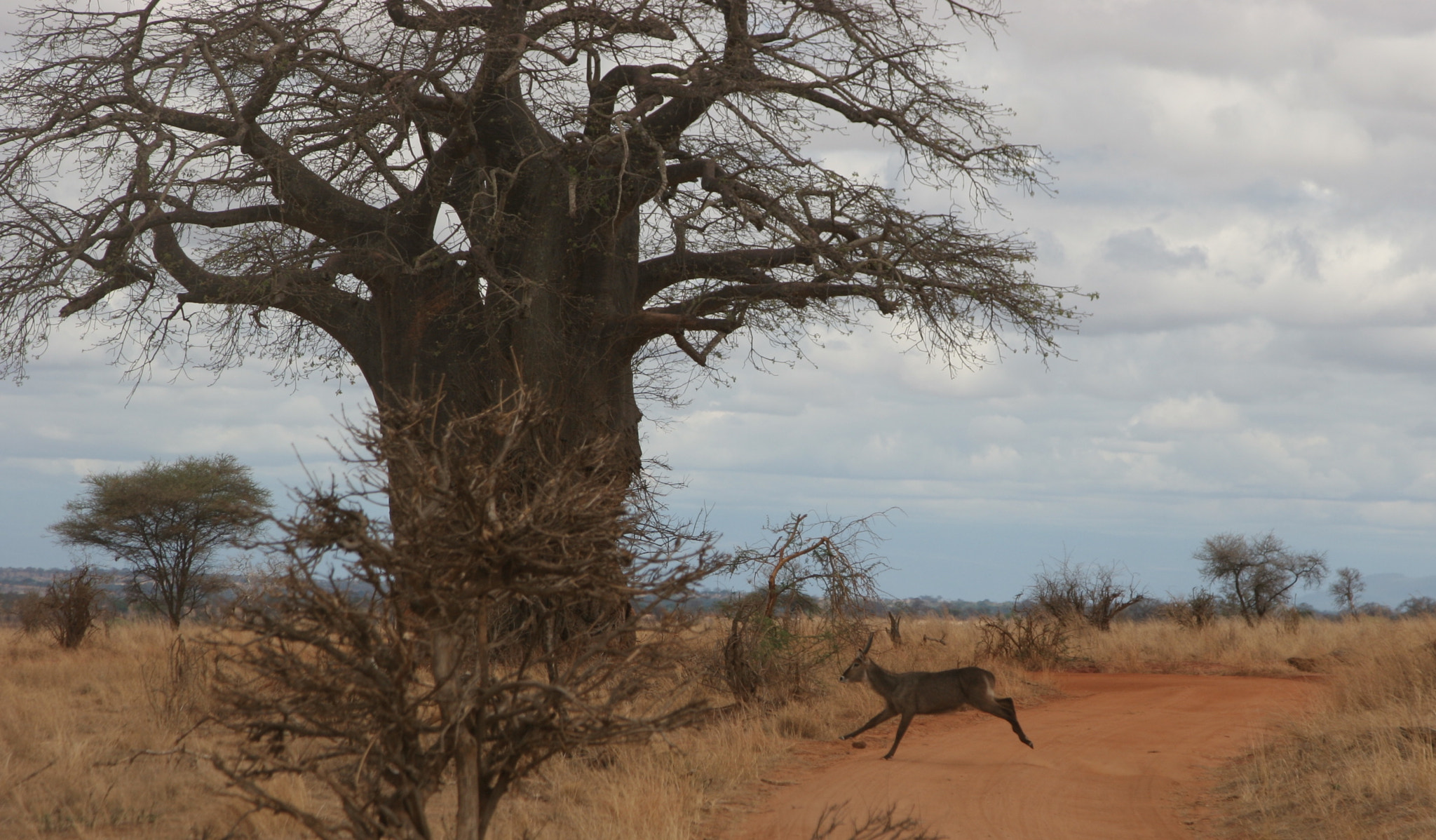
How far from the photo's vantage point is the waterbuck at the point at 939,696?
24.6ft

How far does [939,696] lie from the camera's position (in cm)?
755

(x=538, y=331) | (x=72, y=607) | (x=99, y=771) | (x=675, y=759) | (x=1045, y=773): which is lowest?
(x=1045, y=773)

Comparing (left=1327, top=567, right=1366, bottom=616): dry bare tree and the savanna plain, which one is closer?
the savanna plain

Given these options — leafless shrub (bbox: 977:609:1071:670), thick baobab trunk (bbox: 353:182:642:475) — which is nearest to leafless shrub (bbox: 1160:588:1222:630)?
leafless shrub (bbox: 977:609:1071:670)

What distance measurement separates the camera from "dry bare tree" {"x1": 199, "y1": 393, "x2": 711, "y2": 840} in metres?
3.38

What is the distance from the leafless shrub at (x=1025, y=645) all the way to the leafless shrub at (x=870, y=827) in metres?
7.32

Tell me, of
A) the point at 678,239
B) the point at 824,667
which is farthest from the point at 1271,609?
the point at 678,239

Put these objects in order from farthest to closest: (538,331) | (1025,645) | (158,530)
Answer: (158,530) → (1025,645) → (538,331)

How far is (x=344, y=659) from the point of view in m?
3.35

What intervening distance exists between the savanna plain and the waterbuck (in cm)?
80

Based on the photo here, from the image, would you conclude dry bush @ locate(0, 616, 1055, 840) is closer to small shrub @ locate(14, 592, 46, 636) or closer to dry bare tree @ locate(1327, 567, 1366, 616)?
small shrub @ locate(14, 592, 46, 636)

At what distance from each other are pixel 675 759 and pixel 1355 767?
12.8ft

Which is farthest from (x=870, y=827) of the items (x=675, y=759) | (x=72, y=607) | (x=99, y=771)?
(x=72, y=607)

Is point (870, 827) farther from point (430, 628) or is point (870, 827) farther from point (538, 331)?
point (538, 331)
